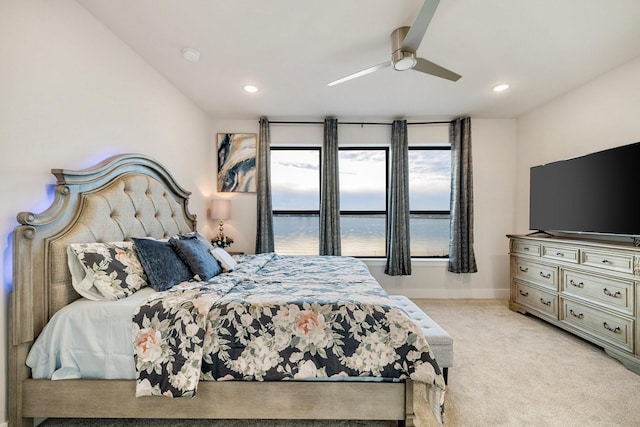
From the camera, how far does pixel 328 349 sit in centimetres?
149

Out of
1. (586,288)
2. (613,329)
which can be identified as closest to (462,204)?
(586,288)

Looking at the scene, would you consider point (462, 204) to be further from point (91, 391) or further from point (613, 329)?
point (91, 391)

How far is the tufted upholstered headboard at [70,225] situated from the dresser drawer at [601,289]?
3990mm

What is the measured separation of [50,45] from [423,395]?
3261 mm

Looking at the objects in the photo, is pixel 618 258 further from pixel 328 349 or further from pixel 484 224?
pixel 328 349

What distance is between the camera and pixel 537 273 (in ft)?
10.5

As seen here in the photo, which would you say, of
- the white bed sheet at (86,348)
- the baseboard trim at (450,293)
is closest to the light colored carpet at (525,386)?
the white bed sheet at (86,348)

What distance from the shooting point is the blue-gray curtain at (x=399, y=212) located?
4.00 metres

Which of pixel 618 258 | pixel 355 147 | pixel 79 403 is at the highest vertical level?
pixel 355 147

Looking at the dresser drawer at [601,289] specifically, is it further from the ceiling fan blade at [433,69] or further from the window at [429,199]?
the ceiling fan blade at [433,69]

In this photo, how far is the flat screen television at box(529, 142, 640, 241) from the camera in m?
2.38

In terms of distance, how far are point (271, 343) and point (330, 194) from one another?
2.73 meters

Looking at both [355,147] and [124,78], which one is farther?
[355,147]

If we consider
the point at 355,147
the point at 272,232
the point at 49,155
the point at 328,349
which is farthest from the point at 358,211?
the point at 49,155
